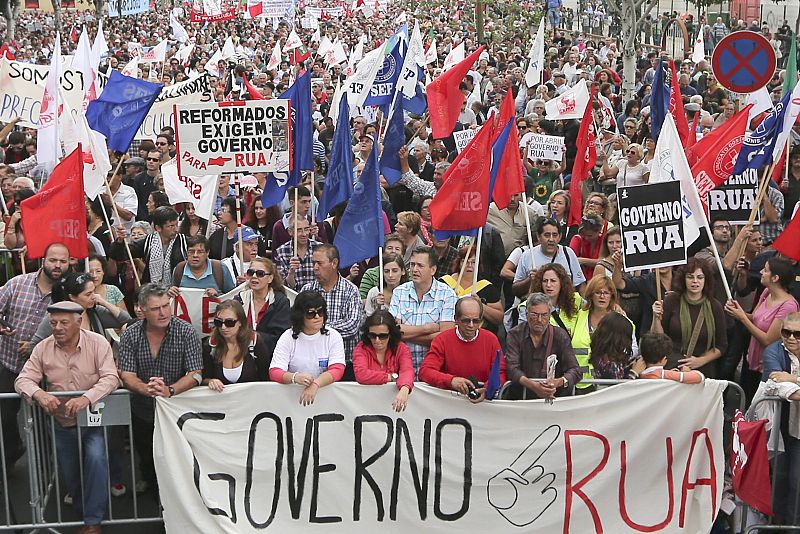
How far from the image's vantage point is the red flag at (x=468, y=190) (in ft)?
30.2

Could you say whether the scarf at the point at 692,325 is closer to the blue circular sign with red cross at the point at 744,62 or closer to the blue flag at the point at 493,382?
the blue flag at the point at 493,382

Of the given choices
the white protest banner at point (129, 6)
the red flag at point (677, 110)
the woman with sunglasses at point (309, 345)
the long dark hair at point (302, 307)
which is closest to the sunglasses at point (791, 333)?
the woman with sunglasses at point (309, 345)

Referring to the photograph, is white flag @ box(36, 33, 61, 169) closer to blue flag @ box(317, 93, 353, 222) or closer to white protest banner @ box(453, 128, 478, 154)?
blue flag @ box(317, 93, 353, 222)

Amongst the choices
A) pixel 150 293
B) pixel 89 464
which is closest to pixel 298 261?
pixel 150 293

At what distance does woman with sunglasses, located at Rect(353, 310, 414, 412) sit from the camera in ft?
24.2

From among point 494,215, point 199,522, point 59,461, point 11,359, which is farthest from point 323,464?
point 494,215

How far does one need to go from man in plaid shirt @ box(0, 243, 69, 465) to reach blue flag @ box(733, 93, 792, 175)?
5.99 meters

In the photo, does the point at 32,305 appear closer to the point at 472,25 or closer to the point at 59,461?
the point at 59,461

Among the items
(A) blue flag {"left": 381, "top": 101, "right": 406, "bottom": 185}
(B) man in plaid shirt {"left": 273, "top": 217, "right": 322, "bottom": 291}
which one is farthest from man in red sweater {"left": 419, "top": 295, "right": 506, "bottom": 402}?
(A) blue flag {"left": 381, "top": 101, "right": 406, "bottom": 185}

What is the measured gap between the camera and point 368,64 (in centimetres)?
1602

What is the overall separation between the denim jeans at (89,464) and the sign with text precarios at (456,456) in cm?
41

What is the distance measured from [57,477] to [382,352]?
7.00 feet

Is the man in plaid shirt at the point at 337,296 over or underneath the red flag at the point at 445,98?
A: underneath

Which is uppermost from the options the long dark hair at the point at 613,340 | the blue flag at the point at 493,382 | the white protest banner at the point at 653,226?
the white protest banner at the point at 653,226
